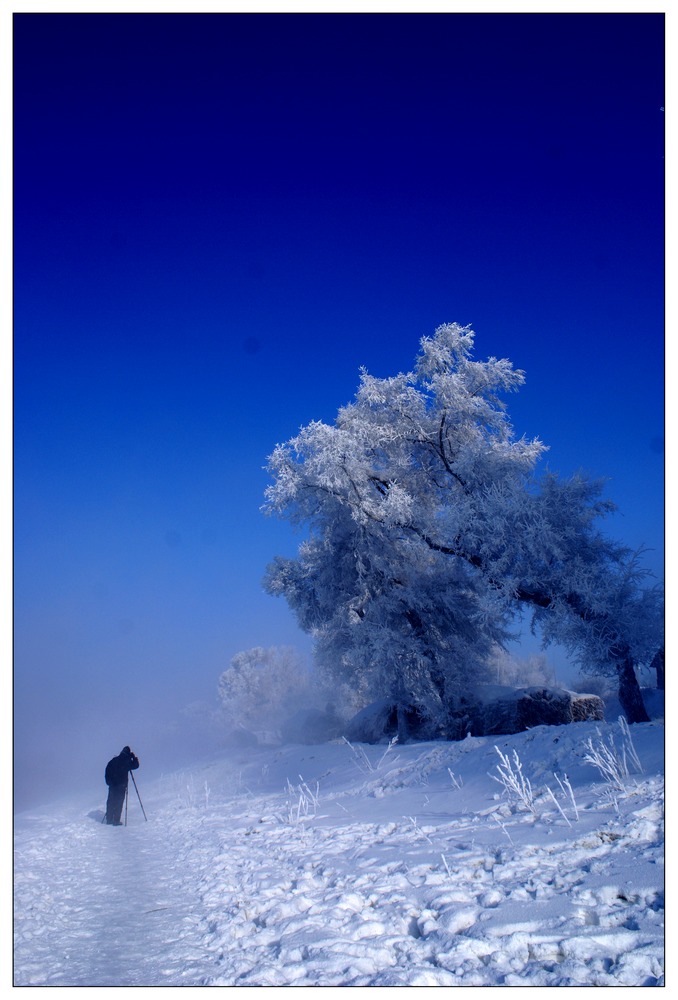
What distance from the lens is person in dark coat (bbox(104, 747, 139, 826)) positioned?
14.9m

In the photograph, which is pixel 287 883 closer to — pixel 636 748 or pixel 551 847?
pixel 551 847

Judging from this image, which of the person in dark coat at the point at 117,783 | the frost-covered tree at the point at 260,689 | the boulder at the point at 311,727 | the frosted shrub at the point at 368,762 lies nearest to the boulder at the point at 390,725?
the frosted shrub at the point at 368,762

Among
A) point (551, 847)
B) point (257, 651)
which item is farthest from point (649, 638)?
point (257, 651)

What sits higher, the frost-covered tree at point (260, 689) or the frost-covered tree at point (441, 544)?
the frost-covered tree at point (441, 544)

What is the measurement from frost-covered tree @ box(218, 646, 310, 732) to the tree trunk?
43.5 m

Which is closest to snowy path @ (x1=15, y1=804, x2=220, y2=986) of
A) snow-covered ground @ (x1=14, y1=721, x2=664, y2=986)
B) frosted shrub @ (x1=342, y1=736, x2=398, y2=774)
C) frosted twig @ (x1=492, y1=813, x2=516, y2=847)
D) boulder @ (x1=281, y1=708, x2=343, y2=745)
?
snow-covered ground @ (x1=14, y1=721, x2=664, y2=986)

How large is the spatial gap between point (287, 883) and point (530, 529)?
37.1ft

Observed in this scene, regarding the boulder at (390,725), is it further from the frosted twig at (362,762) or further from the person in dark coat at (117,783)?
the person in dark coat at (117,783)

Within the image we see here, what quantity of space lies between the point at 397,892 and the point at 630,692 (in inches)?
522

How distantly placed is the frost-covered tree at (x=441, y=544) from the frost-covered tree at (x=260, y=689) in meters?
37.8

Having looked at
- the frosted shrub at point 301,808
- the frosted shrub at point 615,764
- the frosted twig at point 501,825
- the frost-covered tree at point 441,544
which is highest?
the frost-covered tree at point 441,544

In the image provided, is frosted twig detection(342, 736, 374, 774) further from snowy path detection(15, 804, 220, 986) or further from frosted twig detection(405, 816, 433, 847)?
frosted twig detection(405, 816, 433, 847)

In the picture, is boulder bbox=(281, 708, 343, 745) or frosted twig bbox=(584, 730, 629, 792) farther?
boulder bbox=(281, 708, 343, 745)

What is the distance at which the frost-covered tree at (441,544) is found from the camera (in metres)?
16.0
